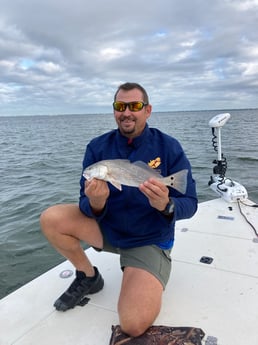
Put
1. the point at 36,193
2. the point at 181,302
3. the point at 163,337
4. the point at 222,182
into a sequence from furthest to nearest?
1. the point at 36,193
2. the point at 222,182
3. the point at 181,302
4. the point at 163,337

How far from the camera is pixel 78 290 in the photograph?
3.29m

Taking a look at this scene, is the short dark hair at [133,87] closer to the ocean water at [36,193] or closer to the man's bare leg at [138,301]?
the man's bare leg at [138,301]

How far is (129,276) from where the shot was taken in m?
3.10

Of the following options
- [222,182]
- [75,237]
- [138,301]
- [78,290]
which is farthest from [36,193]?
[138,301]

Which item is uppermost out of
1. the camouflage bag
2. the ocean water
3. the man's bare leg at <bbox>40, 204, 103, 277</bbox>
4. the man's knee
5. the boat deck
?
the man's bare leg at <bbox>40, 204, 103, 277</bbox>

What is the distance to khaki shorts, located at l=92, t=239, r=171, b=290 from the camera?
3159 millimetres

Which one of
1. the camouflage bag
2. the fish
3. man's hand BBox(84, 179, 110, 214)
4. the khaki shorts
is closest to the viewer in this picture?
the camouflage bag

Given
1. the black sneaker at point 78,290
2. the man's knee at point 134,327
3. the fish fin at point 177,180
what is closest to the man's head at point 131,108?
the fish fin at point 177,180

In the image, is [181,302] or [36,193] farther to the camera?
[36,193]

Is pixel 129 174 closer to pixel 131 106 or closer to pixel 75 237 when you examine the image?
pixel 131 106

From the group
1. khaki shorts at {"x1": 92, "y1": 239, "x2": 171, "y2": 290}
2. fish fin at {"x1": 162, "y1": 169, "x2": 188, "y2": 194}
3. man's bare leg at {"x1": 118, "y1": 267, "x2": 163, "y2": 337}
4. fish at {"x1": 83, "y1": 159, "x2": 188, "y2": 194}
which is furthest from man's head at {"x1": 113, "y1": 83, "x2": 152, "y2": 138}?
man's bare leg at {"x1": 118, "y1": 267, "x2": 163, "y2": 337}

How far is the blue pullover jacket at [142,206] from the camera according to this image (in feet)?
10.8

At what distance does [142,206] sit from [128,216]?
170 mm

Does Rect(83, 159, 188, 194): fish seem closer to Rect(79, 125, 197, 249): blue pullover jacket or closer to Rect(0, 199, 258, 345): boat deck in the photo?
Rect(79, 125, 197, 249): blue pullover jacket
